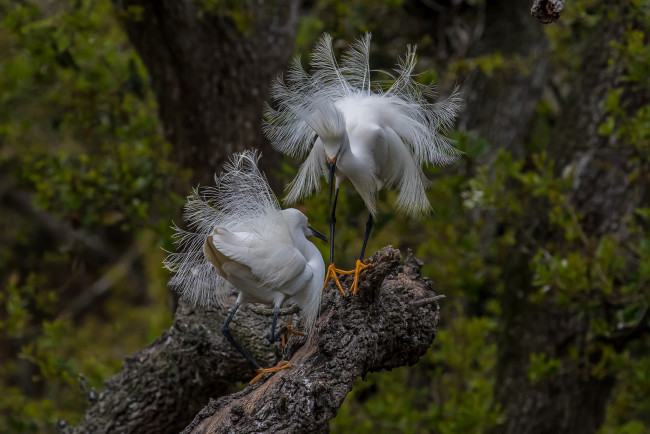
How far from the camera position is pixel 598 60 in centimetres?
468

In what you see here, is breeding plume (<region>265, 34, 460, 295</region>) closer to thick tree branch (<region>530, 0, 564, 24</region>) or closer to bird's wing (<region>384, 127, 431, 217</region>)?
bird's wing (<region>384, 127, 431, 217</region>)

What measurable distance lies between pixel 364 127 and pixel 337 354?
0.88 meters

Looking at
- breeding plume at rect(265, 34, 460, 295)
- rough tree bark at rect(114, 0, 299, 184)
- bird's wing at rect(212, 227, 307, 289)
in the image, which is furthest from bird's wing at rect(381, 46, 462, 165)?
rough tree bark at rect(114, 0, 299, 184)

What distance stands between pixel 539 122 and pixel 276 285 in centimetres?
466

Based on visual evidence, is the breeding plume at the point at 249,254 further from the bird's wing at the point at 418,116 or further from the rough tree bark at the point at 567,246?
the rough tree bark at the point at 567,246

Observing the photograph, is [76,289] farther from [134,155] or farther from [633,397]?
[633,397]

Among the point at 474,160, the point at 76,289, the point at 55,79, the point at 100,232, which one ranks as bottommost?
the point at 76,289

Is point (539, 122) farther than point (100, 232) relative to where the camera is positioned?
No

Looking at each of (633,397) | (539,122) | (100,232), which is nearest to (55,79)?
(539,122)

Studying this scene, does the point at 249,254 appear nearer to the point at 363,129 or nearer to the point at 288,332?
the point at 288,332

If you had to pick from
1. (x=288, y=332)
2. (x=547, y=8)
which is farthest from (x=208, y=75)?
(x=547, y=8)

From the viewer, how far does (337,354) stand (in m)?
2.45

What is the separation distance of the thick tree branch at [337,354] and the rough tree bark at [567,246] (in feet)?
6.26

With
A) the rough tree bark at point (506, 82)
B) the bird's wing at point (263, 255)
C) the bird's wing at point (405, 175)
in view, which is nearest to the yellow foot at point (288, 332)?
the bird's wing at point (263, 255)
